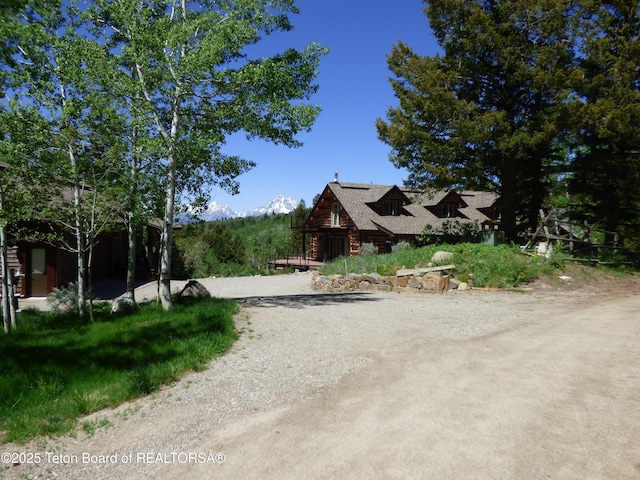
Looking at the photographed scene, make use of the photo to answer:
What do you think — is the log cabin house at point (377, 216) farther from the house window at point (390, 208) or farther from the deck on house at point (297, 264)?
the deck on house at point (297, 264)

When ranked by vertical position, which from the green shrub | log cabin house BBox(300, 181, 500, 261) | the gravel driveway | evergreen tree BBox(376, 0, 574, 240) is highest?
evergreen tree BBox(376, 0, 574, 240)

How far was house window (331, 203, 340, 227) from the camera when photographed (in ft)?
119

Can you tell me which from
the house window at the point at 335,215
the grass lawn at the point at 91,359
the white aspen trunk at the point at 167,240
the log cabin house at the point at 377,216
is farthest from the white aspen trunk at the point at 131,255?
the house window at the point at 335,215

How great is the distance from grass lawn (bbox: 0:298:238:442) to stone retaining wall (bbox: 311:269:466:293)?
793 cm

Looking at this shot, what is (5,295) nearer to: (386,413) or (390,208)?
(386,413)

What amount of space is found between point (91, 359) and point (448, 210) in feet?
115

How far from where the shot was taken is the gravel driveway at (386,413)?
3885 millimetres

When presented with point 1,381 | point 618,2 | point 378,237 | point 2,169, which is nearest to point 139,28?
point 2,169

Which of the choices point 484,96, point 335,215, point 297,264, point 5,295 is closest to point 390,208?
point 335,215

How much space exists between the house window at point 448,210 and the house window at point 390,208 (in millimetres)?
4652

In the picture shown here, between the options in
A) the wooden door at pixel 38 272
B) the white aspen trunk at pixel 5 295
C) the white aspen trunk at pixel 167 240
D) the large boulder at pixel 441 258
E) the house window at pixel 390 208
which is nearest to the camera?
the white aspen trunk at pixel 5 295

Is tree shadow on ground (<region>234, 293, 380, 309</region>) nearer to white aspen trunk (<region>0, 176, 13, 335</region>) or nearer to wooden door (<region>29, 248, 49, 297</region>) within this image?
white aspen trunk (<region>0, 176, 13, 335</region>)

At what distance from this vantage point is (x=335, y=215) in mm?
36781

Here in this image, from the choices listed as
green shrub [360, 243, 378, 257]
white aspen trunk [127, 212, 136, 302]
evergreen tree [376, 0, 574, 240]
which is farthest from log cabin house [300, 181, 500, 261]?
white aspen trunk [127, 212, 136, 302]
